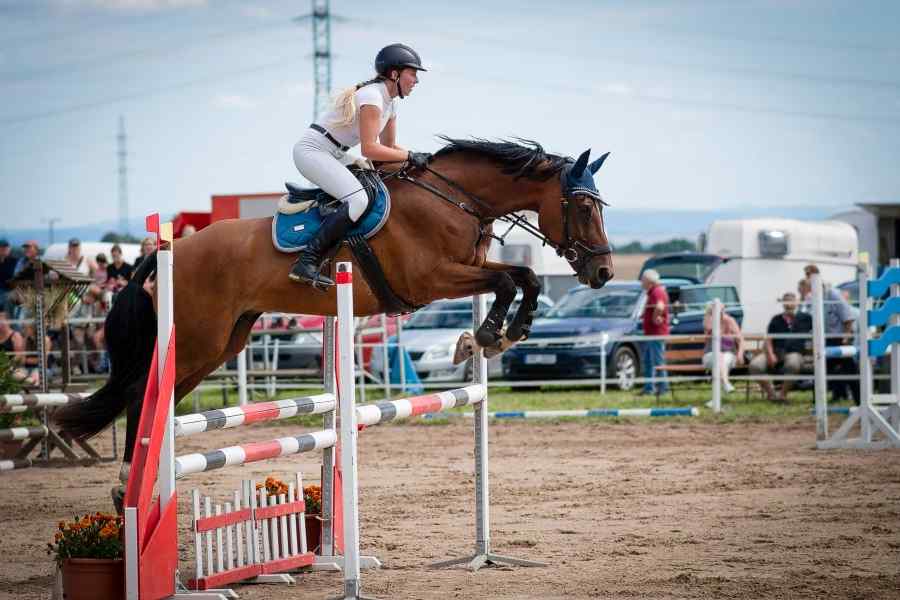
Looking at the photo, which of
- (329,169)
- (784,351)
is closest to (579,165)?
(329,169)

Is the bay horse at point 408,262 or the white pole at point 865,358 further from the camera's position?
the white pole at point 865,358

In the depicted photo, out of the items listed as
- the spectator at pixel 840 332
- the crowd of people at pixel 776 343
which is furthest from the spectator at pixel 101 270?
the spectator at pixel 840 332

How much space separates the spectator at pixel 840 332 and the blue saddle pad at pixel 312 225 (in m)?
9.03

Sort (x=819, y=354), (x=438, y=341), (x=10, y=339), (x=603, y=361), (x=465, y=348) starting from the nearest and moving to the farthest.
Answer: (x=465, y=348)
(x=819, y=354)
(x=10, y=339)
(x=603, y=361)
(x=438, y=341)

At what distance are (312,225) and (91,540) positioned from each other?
6.84 feet

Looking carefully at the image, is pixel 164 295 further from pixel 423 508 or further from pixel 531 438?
pixel 531 438

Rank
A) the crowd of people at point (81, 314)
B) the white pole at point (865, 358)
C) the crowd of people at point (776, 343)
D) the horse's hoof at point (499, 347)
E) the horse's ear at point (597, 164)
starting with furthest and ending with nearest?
1. the crowd of people at point (81, 314)
2. the crowd of people at point (776, 343)
3. the white pole at point (865, 358)
4. the horse's ear at point (597, 164)
5. the horse's hoof at point (499, 347)

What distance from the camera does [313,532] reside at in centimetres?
600

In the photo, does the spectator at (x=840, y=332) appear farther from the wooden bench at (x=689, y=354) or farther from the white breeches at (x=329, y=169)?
the white breeches at (x=329, y=169)

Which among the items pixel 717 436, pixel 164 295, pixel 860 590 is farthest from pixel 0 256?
pixel 860 590

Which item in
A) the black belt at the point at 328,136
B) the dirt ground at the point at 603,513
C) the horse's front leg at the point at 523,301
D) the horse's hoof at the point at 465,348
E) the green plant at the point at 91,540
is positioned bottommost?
the dirt ground at the point at 603,513

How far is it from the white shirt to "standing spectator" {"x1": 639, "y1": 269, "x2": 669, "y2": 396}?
9.48 m

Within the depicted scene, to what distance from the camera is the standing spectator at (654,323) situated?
50.6 feet

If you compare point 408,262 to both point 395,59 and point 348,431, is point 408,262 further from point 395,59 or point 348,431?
point 348,431
